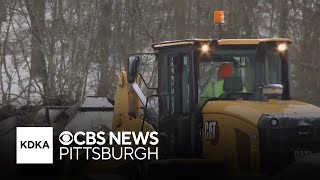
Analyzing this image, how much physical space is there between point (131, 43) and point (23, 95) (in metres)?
3.60

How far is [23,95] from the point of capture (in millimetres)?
16734

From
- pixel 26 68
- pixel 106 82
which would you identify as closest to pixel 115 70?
pixel 106 82

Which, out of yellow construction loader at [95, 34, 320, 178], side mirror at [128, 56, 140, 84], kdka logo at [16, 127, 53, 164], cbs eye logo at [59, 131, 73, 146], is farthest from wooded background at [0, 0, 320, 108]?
yellow construction loader at [95, 34, 320, 178]

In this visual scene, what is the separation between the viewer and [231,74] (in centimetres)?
612

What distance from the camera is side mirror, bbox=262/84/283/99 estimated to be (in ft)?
19.2

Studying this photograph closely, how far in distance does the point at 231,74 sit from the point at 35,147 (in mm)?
2887

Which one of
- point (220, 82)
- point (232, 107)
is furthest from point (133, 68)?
point (232, 107)

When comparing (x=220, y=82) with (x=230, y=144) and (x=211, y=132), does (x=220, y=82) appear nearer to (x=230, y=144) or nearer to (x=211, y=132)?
(x=211, y=132)

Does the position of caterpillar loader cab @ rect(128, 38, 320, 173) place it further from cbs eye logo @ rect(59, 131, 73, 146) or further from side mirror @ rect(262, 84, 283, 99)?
cbs eye logo @ rect(59, 131, 73, 146)

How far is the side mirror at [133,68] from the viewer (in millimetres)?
6484

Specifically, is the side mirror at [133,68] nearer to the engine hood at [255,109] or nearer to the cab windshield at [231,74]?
the cab windshield at [231,74]

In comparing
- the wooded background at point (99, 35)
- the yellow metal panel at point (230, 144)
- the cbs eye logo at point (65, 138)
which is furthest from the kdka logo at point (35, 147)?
the wooded background at point (99, 35)

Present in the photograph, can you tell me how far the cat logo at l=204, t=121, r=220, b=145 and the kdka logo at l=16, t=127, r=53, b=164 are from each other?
→ 8.86 feet

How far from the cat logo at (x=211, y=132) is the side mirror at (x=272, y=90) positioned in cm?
59
